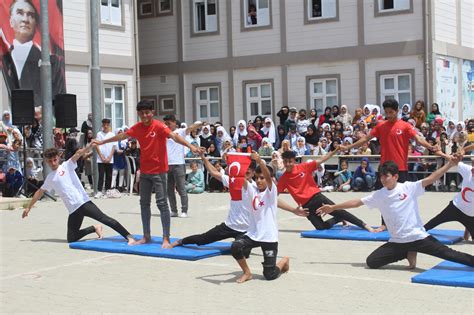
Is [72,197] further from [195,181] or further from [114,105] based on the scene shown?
[114,105]

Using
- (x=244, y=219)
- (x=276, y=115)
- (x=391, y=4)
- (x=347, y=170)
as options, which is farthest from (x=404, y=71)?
(x=244, y=219)

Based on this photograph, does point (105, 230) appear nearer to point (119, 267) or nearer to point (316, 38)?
point (119, 267)

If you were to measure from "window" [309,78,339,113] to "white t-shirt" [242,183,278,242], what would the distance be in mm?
19415

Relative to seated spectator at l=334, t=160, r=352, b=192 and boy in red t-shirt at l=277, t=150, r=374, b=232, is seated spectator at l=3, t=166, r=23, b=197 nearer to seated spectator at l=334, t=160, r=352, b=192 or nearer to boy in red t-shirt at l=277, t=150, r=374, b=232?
seated spectator at l=334, t=160, r=352, b=192

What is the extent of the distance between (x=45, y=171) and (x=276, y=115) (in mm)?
11607

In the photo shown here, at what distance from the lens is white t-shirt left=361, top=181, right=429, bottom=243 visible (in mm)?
8938

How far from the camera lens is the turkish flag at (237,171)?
9.90 meters

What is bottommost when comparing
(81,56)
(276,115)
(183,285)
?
(183,285)

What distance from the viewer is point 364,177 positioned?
20.8 m

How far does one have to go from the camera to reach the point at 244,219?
400 inches

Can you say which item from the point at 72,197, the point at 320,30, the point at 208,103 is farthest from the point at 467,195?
the point at 208,103

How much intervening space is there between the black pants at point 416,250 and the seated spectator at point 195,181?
12.4 m

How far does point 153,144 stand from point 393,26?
17.4m

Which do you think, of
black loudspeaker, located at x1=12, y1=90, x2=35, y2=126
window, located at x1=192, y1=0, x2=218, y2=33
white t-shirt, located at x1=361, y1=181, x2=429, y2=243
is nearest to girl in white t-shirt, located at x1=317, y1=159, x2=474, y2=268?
white t-shirt, located at x1=361, y1=181, x2=429, y2=243
